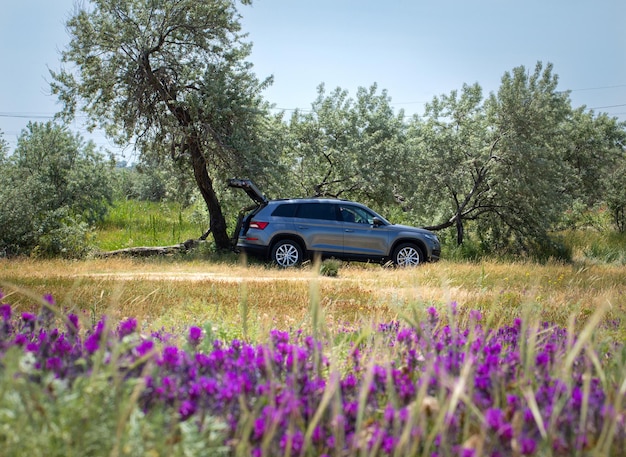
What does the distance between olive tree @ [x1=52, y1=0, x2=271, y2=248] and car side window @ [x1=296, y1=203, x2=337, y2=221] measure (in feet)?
12.7

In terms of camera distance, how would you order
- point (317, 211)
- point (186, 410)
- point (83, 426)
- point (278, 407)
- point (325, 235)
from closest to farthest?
point (83, 426)
point (186, 410)
point (278, 407)
point (325, 235)
point (317, 211)

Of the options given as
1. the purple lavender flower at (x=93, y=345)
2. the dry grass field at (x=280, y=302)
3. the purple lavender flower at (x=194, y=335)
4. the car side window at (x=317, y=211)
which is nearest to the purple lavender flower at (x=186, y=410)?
the purple lavender flower at (x=93, y=345)

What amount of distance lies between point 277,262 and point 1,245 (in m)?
10.0

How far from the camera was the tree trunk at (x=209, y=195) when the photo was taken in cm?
2105

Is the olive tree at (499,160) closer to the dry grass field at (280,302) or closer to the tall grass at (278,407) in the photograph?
the dry grass field at (280,302)

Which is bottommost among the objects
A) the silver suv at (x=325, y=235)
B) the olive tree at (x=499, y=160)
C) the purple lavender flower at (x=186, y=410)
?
the purple lavender flower at (x=186, y=410)

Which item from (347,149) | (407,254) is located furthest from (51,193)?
(407,254)

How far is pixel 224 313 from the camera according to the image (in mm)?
6777

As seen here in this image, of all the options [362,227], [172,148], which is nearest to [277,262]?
[362,227]

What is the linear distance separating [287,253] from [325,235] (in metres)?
1.20

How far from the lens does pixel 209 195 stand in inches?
861

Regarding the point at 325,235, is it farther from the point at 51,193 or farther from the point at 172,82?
the point at 51,193

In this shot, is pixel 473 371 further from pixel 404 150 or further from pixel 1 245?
pixel 404 150

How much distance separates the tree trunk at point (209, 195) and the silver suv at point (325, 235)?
435cm
